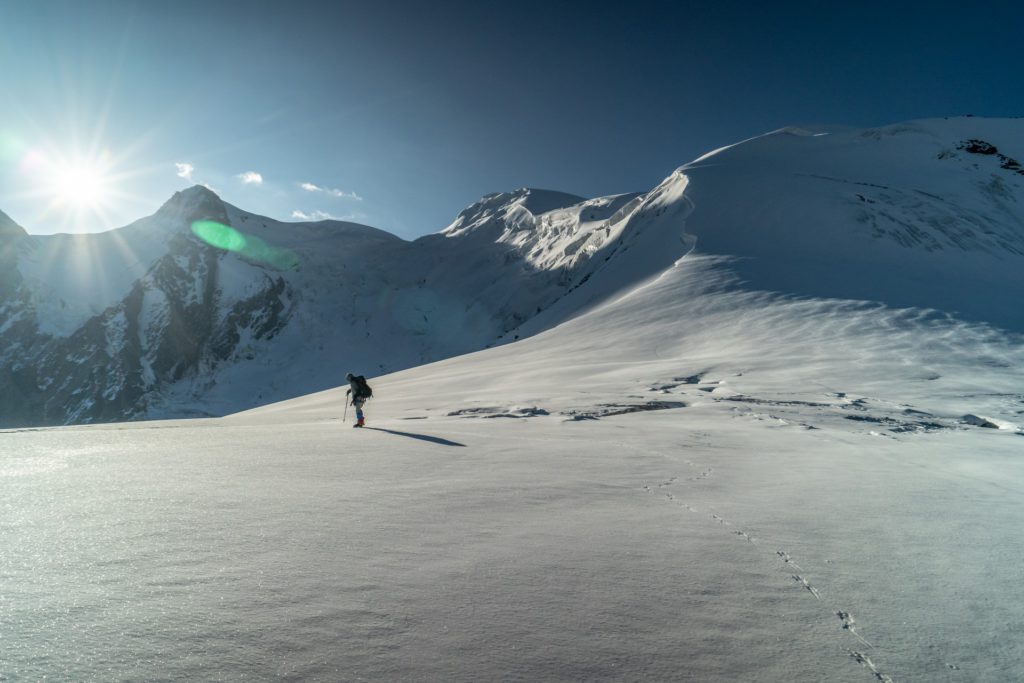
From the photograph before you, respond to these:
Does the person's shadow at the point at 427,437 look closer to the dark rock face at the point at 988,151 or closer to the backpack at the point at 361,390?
the backpack at the point at 361,390

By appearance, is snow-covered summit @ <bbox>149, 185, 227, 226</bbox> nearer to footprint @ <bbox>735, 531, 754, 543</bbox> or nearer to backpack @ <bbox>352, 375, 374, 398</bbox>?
backpack @ <bbox>352, 375, 374, 398</bbox>

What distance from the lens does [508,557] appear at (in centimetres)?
314

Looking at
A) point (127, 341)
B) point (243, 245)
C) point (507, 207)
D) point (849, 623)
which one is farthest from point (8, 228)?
point (849, 623)

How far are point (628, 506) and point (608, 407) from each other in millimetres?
6711

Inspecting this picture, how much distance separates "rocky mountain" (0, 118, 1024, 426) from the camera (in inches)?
1232

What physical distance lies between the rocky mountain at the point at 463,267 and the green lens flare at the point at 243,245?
37 cm

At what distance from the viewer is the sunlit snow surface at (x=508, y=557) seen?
7.13 ft

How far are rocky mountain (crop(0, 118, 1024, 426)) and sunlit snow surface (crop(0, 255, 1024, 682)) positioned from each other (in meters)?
20.5

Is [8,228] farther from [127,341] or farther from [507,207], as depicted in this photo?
[507,207]

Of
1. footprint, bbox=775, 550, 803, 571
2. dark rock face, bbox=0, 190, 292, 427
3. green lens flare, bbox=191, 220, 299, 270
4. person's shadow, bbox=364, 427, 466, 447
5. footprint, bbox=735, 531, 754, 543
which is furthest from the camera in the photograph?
green lens flare, bbox=191, 220, 299, 270

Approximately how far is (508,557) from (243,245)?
4126 inches

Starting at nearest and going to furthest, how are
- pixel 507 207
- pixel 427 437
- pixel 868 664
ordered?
pixel 868 664
pixel 427 437
pixel 507 207

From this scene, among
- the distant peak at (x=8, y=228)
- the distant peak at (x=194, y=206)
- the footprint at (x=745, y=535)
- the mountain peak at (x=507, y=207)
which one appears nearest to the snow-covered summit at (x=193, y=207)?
the distant peak at (x=194, y=206)

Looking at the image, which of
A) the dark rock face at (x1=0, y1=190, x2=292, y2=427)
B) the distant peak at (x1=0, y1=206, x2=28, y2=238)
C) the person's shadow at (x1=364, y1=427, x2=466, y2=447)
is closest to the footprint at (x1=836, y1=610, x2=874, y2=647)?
the person's shadow at (x1=364, y1=427, x2=466, y2=447)
